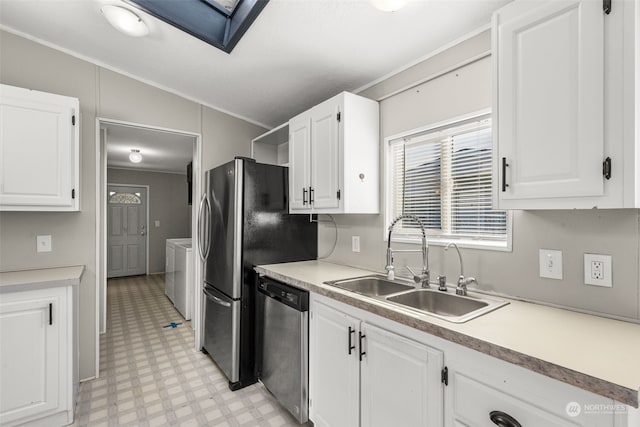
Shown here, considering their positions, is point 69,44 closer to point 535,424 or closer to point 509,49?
point 509,49

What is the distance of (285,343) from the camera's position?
194cm

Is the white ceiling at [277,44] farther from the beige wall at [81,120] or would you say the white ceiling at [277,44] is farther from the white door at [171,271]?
the white door at [171,271]

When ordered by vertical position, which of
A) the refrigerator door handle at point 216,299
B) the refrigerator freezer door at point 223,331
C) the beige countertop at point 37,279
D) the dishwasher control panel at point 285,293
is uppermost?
the beige countertop at point 37,279

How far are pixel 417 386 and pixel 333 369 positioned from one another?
1.80 ft

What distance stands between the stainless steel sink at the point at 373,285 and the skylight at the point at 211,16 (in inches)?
65.3

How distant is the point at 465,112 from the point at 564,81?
2.04ft

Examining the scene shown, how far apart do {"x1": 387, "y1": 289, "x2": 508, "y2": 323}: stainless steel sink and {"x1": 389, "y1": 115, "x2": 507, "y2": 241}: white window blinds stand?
0.36 metres

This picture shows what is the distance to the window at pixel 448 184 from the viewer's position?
5.38 feet

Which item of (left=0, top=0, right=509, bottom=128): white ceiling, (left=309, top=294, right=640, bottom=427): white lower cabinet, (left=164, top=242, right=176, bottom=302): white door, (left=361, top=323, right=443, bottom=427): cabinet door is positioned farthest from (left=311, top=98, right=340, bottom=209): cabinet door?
(left=164, top=242, right=176, bottom=302): white door

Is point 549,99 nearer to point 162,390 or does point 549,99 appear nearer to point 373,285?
point 373,285

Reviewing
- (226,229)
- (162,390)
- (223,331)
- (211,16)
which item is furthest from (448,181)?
(162,390)

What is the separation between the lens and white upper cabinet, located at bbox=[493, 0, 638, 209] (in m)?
0.95
